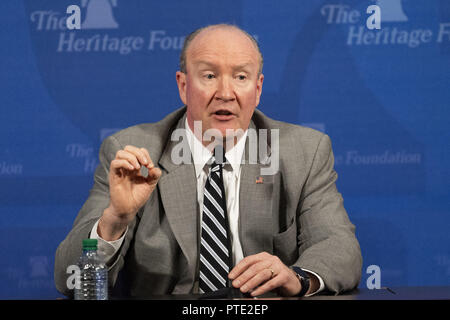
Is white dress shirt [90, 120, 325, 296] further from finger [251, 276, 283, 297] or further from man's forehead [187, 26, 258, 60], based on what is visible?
finger [251, 276, 283, 297]

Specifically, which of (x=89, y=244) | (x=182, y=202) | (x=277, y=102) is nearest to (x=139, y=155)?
(x=89, y=244)

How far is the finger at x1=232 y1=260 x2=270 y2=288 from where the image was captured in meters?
1.83

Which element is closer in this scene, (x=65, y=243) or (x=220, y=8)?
(x=65, y=243)

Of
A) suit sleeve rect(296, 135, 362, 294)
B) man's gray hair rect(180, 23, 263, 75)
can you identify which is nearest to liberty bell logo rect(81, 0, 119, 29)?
man's gray hair rect(180, 23, 263, 75)

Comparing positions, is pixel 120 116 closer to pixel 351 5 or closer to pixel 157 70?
pixel 157 70

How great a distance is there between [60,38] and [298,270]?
1.87m

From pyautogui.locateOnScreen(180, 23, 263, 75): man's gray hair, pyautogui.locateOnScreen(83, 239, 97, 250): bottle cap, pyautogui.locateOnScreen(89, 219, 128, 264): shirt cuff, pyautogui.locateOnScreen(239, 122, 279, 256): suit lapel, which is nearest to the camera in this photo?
pyautogui.locateOnScreen(83, 239, 97, 250): bottle cap

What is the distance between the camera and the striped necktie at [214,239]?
231 cm

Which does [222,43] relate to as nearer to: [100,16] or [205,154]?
[205,154]

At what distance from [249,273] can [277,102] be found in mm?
1452

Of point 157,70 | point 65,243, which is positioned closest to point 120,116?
point 157,70

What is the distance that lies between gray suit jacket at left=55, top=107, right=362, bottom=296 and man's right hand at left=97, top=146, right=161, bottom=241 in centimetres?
13

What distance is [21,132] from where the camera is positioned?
3.13 meters
